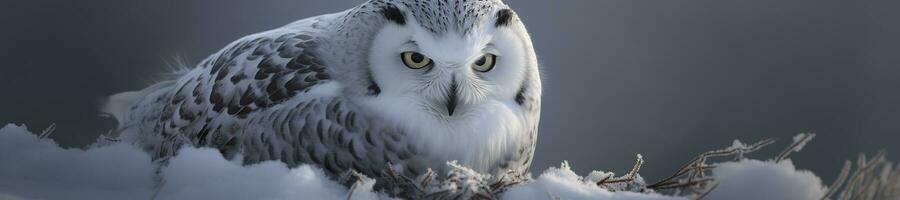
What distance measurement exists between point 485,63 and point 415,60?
0.08 metres

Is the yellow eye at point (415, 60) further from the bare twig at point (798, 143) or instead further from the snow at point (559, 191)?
the bare twig at point (798, 143)

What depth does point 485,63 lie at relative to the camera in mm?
865

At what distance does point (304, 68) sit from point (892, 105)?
1648 millimetres

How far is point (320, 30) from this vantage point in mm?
1037

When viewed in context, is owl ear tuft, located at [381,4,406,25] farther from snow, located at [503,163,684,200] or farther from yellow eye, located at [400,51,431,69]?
snow, located at [503,163,684,200]

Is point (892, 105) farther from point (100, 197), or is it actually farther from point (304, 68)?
point (100, 197)

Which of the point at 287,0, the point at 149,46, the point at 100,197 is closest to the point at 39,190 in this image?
the point at 100,197

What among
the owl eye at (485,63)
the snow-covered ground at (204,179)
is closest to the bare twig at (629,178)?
the snow-covered ground at (204,179)

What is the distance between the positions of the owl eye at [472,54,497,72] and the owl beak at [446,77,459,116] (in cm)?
4

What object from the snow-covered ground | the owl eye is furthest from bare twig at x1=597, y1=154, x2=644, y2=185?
the owl eye

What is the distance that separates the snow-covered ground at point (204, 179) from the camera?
685 mm

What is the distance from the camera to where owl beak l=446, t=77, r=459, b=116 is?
834mm

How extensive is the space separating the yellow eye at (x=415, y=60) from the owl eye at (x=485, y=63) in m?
0.05

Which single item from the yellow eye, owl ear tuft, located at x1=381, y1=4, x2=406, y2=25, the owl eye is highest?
owl ear tuft, located at x1=381, y1=4, x2=406, y2=25
